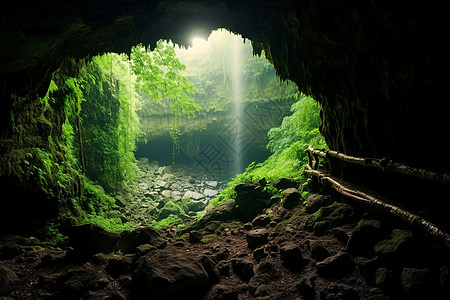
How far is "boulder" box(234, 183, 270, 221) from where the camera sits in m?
6.47

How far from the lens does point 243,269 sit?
3.46m

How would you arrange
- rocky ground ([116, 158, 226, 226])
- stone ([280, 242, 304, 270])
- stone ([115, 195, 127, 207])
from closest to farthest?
stone ([280, 242, 304, 270]) → stone ([115, 195, 127, 207]) → rocky ground ([116, 158, 226, 226])

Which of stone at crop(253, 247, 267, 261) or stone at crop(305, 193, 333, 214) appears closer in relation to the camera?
stone at crop(253, 247, 267, 261)

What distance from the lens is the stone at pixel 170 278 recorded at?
2818 millimetres

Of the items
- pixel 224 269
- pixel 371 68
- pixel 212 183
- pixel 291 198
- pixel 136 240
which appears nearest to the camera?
pixel 371 68

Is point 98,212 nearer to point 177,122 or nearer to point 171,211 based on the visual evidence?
point 171,211

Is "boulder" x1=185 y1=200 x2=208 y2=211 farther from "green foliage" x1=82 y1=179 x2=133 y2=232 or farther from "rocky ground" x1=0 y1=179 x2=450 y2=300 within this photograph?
"rocky ground" x1=0 y1=179 x2=450 y2=300

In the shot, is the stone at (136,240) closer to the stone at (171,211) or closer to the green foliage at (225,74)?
the stone at (171,211)

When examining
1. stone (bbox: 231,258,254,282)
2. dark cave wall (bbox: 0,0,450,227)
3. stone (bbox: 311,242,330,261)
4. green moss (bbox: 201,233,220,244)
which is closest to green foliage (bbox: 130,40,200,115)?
dark cave wall (bbox: 0,0,450,227)

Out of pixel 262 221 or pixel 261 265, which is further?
pixel 262 221

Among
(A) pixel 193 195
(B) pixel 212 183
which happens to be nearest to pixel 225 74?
(B) pixel 212 183

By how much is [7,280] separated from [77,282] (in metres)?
0.97

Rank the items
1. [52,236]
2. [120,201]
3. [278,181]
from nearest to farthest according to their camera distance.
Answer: [52,236] < [278,181] < [120,201]

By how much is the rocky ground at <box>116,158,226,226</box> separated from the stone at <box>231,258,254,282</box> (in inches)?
304
